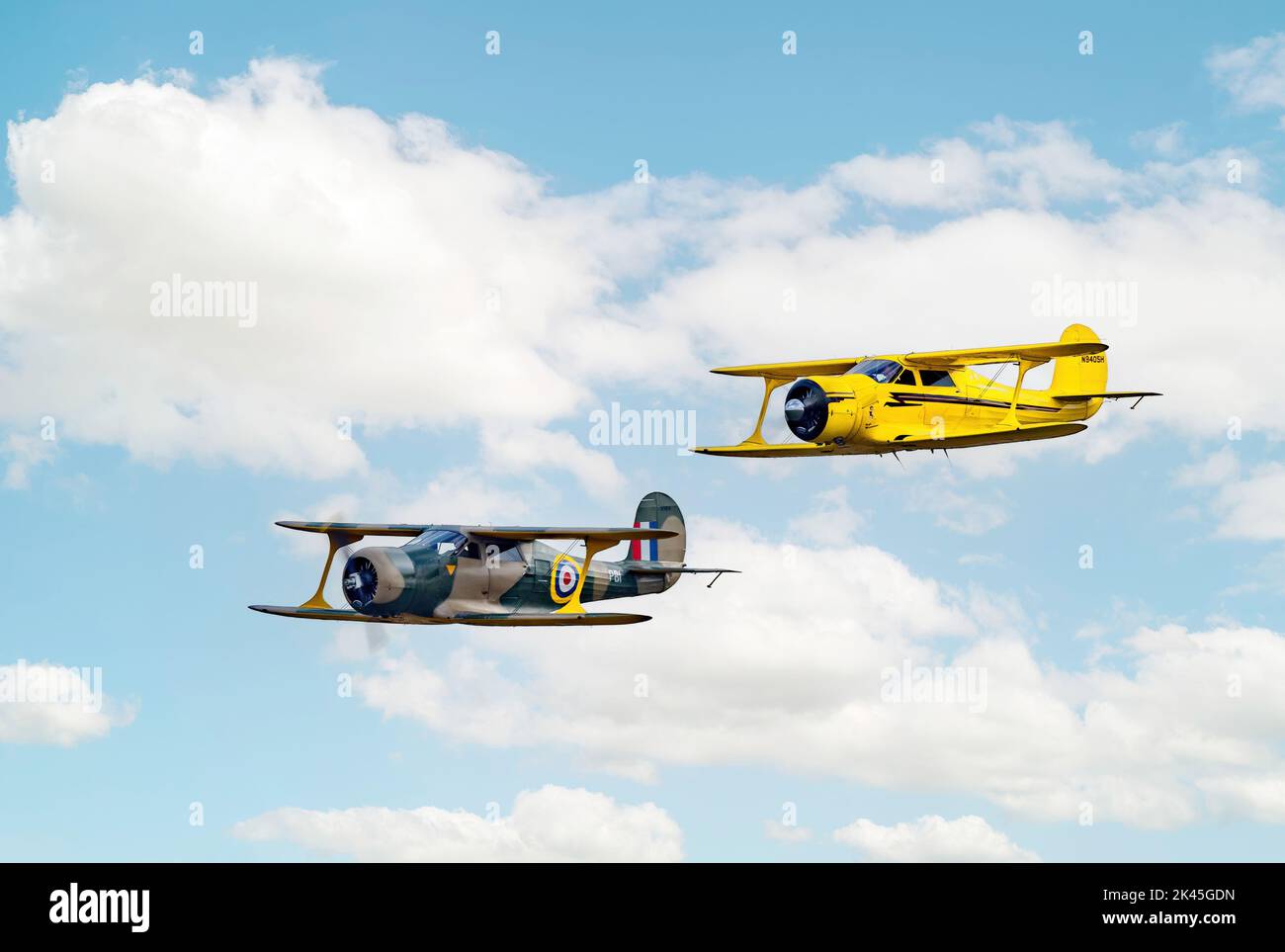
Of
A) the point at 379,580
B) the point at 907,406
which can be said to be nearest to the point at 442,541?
the point at 379,580

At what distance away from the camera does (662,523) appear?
3953 centimetres

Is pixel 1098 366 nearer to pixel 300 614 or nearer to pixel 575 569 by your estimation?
pixel 575 569

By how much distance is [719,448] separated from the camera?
3531 centimetres

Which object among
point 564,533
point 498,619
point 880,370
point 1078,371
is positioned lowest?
point 498,619

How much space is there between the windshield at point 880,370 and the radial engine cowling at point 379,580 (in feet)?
37.2

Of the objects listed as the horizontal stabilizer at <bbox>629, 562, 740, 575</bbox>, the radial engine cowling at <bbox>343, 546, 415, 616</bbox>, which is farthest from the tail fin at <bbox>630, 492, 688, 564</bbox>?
the radial engine cowling at <bbox>343, 546, 415, 616</bbox>

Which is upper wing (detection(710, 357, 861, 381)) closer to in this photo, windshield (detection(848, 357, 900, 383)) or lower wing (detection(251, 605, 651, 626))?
windshield (detection(848, 357, 900, 383))

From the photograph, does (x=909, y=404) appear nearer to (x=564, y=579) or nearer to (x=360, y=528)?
(x=564, y=579)

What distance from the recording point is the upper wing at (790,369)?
36188mm

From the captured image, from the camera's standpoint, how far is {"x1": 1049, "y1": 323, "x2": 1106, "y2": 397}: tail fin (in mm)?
38094

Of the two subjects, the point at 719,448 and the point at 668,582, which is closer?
the point at 719,448

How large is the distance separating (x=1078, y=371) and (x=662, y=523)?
11.5m
